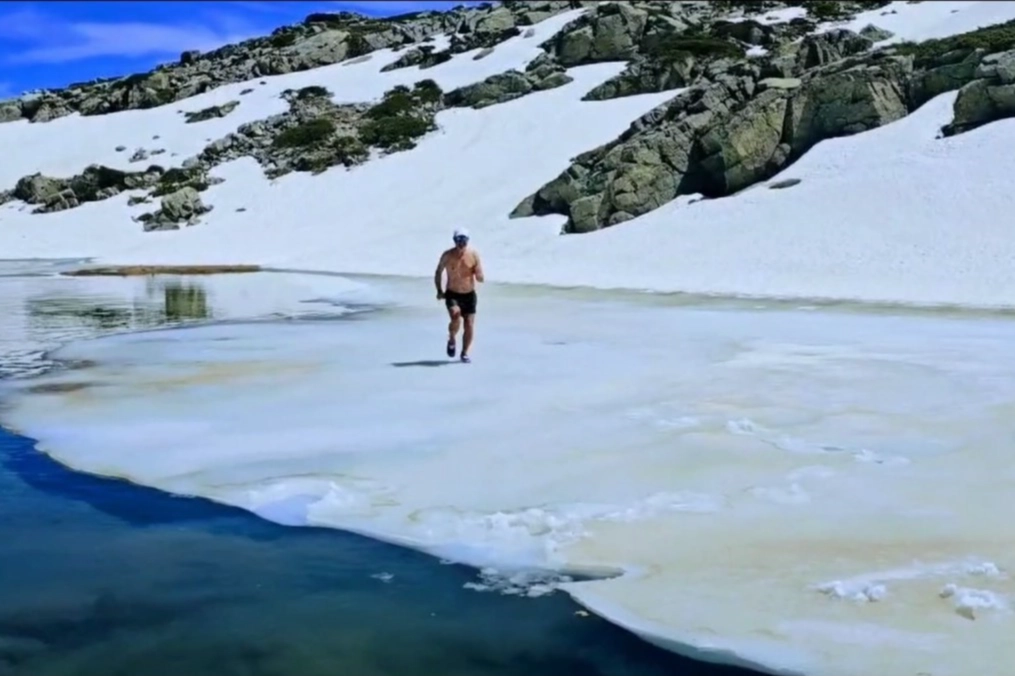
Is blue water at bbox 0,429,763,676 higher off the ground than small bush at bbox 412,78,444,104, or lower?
lower

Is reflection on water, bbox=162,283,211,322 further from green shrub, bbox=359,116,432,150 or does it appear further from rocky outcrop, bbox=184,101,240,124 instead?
rocky outcrop, bbox=184,101,240,124

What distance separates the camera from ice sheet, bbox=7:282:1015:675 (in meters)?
4.83

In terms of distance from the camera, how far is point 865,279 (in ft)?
75.8

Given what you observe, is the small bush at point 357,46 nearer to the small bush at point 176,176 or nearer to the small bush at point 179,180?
the small bush at point 179,180

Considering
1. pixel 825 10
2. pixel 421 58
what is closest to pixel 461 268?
pixel 825 10

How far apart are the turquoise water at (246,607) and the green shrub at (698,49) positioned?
155 ft

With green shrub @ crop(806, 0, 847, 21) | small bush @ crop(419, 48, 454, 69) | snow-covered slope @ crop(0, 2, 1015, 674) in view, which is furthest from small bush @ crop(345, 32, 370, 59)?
snow-covered slope @ crop(0, 2, 1015, 674)

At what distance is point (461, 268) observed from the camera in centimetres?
1223

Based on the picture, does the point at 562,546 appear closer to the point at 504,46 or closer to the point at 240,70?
the point at 504,46

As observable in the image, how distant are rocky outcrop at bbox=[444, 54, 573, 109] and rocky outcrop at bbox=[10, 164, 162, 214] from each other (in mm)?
17231

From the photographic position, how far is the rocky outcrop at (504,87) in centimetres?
5662

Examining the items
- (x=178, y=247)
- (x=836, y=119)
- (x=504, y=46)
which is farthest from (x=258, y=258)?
(x=504, y=46)

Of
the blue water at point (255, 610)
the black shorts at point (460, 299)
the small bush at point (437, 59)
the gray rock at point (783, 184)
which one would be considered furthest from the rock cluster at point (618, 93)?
the blue water at point (255, 610)

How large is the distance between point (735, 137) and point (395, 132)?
83.1 ft
